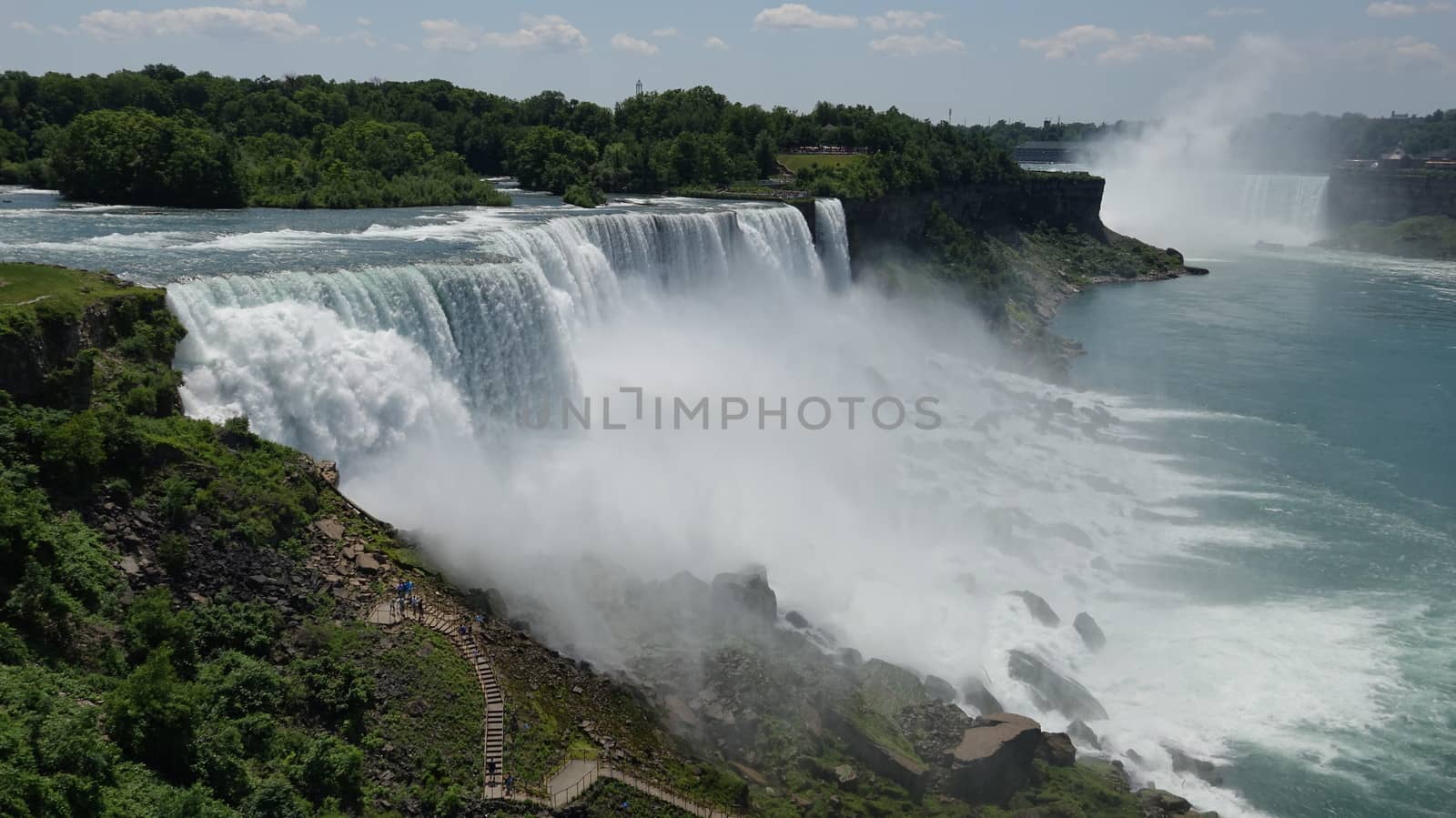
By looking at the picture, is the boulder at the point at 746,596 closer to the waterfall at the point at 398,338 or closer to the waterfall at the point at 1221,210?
the waterfall at the point at 398,338

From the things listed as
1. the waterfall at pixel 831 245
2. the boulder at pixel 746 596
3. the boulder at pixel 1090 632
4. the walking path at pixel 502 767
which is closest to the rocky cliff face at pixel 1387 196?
the waterfall at pixel 831 245

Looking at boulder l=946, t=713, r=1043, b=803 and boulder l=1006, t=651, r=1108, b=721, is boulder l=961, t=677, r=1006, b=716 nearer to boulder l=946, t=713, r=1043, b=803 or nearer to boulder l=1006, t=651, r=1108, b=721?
boulder l=1006, t=651, r=1108, b=721

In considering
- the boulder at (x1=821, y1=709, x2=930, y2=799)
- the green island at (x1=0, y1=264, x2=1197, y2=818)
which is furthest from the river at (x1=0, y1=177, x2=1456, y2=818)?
the boulder at (x1=821, y1=709, x2=930, y2=799)

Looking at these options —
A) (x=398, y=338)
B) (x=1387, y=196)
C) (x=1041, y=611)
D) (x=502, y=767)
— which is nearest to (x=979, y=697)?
(x=1041, y=611)

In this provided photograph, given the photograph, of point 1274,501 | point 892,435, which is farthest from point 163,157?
point 1274,501

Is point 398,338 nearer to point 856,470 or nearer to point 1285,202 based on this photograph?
point 856,470

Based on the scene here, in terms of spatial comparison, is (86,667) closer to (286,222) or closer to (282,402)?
(282,402)
